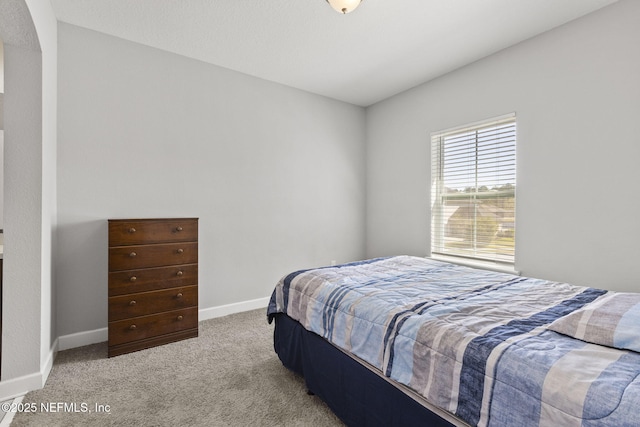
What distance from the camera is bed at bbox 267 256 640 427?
2.94ft

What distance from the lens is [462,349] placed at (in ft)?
3.70

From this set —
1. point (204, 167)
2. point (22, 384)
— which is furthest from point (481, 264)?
point (22, 384)

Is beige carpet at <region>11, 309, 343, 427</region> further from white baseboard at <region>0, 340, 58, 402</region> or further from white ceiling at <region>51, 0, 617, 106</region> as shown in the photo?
white ceiling at <region>51, 0, 617, 106</region>

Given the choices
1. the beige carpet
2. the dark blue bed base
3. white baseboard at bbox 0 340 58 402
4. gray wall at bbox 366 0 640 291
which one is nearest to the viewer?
the dark blue bed base

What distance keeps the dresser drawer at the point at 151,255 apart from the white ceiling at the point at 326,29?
1.89m

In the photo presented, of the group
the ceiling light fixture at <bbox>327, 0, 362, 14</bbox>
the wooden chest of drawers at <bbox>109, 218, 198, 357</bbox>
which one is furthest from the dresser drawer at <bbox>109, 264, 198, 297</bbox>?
the ceiling light fixture at <bbox>327, 0, 362, 14</bbox>

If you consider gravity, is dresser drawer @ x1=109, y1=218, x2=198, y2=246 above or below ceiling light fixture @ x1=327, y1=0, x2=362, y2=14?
below

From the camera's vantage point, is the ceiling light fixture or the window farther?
the window

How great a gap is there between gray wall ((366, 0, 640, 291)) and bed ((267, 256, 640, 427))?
2.62ft

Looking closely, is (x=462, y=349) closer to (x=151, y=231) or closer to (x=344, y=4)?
(x=344, y=4)

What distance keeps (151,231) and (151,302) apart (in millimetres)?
610

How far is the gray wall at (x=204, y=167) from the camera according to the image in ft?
8.41

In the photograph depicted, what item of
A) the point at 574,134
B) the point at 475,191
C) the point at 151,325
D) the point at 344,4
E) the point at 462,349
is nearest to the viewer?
the point at 462,349

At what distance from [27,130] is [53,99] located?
598 millimetres
